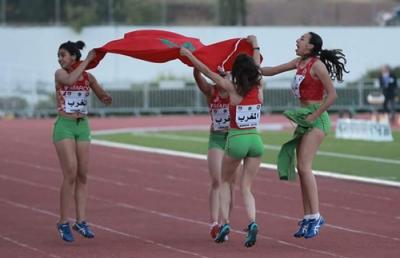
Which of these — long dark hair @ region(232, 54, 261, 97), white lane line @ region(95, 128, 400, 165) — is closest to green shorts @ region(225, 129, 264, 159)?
long dark hair @ region(232, 54, 261, 97)

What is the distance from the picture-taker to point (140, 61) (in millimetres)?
51875

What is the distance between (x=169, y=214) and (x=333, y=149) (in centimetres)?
1303

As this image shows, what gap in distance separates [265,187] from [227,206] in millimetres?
7068

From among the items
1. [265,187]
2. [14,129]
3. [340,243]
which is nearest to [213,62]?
[340,243]

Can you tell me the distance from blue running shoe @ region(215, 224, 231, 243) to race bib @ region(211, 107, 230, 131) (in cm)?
116

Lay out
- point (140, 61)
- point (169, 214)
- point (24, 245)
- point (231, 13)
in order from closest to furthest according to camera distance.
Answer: point (24, 245), point (169, 214), point (140, 61), point (231, 13)

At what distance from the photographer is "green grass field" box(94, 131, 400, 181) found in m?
23.6

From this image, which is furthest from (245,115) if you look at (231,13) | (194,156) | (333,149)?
(231,13)

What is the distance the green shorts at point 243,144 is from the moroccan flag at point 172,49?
1103 millimetres

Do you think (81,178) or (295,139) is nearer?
(295,139)

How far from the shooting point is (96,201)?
18.4 m

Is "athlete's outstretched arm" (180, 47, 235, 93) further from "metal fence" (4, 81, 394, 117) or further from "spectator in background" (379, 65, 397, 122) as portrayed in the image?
"metal fence" (4, 81, 394, 117)

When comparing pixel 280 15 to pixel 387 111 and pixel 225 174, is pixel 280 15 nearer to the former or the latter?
pixel 387 111

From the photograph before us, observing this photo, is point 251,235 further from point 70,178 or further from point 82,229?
point 70,178
